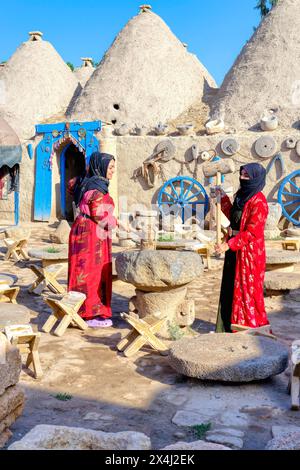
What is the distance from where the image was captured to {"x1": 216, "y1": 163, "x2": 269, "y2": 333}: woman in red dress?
15.5 ft

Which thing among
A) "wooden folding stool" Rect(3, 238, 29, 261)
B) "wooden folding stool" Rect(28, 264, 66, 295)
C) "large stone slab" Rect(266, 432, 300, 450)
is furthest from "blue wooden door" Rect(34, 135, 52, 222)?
"large stone slab" Rect(266, 432, 300, 450)

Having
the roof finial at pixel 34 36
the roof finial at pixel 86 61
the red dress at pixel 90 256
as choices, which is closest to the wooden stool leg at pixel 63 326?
the red dress at pixel 90 256

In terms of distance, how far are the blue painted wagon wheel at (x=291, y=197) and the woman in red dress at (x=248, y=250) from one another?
7950mm

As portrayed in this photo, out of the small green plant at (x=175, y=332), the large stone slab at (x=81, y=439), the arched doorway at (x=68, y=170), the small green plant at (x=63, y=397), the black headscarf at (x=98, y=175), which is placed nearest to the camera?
the large stone slab at (x=81, y=439)

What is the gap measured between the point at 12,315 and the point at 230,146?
9408 mm

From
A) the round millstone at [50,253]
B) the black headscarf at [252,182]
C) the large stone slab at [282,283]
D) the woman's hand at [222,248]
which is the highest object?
the black headscarf at [252,182]

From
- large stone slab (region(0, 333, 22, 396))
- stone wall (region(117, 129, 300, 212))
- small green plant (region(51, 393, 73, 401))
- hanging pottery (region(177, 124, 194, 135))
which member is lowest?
small green plant (region(51, 393, 73, 401))

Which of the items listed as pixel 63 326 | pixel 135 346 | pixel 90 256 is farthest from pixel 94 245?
pixel 135 346

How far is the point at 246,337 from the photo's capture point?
174 inches

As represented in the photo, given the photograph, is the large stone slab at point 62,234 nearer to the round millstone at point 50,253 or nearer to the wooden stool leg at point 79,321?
the round millstone at point 50,253

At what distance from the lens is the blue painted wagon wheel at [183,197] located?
13477mm

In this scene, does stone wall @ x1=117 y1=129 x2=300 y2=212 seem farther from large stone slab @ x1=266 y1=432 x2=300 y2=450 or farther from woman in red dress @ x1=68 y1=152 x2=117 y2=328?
large stone slab @ x1=266 y1=432 x2=300 y2=450

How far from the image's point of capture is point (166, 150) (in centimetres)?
1369

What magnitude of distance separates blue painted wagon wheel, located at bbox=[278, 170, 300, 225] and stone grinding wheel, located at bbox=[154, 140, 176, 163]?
9.29 ft
